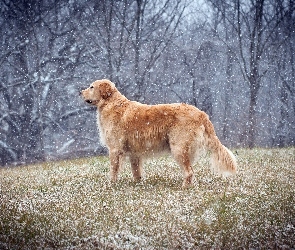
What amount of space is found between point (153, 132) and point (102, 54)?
33.8 ft

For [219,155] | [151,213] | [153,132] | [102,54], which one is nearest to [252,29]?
[102,54]

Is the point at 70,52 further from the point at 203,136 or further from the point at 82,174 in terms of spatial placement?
the point at 203,136

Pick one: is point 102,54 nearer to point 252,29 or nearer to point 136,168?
point 252,29

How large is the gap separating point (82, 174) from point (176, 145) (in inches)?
114

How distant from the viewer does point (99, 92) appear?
779 cm

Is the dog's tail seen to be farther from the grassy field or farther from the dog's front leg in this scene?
the dog's front leg

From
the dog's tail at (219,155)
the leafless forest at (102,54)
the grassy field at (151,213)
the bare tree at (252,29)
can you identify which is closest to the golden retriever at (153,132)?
the dog's tail at (219,155)

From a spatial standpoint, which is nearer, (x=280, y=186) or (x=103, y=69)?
(x=280, y=186)

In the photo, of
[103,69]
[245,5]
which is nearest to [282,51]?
[245,5]

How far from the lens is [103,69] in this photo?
16703 millimetres

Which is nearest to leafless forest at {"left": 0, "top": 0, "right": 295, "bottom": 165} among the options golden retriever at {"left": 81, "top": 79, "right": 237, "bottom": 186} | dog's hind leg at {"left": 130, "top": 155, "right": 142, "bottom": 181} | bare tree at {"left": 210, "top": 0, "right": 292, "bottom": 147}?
bare tree at {"left": 210, "top": 0, "right": 292, "bottom": 147}

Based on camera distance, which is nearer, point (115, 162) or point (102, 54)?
point (115, 162)

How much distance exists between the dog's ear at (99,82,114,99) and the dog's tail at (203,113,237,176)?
6.56 feet

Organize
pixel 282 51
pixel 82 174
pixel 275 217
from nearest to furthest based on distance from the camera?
pixel 275 217
pixel 82 174
pixel 282 51
